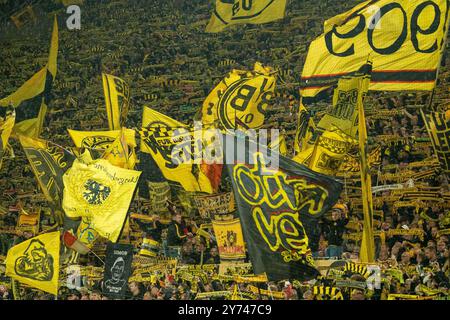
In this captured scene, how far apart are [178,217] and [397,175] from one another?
117 inches

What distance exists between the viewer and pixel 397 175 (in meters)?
13.8

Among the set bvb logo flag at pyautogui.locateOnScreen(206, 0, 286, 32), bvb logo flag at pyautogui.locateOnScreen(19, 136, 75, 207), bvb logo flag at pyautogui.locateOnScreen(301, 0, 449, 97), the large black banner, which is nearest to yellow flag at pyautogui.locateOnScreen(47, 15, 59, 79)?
bvb logo flag at pyautogui.locateOnScreen(19, 136, 75, 207)

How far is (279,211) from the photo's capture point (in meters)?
12.9

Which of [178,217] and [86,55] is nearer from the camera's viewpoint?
[178,217]

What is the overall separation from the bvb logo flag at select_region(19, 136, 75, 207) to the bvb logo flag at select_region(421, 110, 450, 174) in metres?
4.79

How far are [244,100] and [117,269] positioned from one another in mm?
2805

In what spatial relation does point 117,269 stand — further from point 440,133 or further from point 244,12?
point 440,133

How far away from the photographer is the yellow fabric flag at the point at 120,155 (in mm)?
14742

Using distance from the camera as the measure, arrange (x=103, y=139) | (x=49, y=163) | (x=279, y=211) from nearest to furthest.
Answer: (x=279, y=211) → (x=49, y=163) → (x=103, y=139)

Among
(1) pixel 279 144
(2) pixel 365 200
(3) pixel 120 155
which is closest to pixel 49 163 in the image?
(3) pixel 120 155

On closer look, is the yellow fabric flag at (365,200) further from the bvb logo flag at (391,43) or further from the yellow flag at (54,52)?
the yellow flag at (54,52)

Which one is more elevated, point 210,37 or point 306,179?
point 210,37
